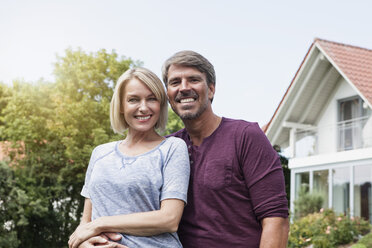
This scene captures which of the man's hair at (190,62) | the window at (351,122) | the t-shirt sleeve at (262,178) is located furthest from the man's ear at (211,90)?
the window at (351,122)

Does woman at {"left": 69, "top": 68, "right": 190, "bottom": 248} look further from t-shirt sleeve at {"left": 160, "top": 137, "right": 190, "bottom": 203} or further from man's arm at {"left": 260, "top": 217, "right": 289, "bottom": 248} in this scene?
man's arm at {"left": 260, "top": 217, "right": 289, "bottom": 248}

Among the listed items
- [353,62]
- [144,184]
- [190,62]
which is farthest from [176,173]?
[353,62]

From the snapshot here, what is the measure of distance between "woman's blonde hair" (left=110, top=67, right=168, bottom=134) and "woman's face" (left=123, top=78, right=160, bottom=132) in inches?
1.2

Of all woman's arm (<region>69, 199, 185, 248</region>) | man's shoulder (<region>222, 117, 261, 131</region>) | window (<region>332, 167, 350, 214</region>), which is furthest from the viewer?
window (<region>332, 167, 350, 214</region>)

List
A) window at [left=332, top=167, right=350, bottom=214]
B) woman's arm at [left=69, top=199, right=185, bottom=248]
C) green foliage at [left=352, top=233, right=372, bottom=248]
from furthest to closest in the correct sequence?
window at [left=332, top=167, right=350, bottom=214], green foliage at [left=352, top=233, right=372, bottom=248], woman's arm at [left=69, top=199, right=185, bottom=248]

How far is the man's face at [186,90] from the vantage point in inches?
132

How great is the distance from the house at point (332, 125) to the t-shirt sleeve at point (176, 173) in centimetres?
1812

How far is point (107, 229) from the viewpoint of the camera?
2.93 metres

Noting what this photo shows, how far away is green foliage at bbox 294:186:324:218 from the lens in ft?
71.1

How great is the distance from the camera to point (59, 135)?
87.1ft

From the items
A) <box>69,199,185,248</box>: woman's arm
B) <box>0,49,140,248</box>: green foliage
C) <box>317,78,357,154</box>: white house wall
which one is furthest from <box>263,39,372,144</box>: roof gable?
<box>69,199,185,248</box>: woman's arm

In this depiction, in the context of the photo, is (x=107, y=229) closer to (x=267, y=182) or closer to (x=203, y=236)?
(x=203, y=236)

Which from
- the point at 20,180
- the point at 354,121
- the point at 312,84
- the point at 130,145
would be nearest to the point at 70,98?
the point at 20,180

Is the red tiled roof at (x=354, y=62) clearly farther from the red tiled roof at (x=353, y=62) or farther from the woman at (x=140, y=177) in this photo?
the woman at (x=140, y=177)
